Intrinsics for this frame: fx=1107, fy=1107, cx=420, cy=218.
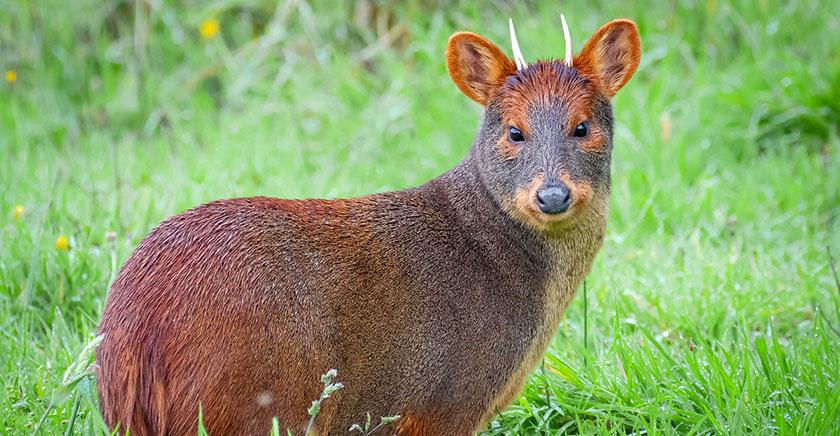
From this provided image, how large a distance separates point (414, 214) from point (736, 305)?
1749 millimetres

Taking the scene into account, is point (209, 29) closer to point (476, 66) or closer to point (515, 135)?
point (476, 66)

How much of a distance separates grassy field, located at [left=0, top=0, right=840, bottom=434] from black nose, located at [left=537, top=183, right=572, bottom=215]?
72cm

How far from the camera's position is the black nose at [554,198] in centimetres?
371

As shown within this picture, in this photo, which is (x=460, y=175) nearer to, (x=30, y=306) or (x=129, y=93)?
(x=30, y=306)

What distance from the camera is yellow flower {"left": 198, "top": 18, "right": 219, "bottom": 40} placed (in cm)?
818

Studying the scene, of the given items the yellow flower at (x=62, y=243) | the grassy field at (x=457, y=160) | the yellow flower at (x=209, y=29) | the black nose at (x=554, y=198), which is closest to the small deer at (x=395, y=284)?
the black nose at (x=554, y=198)

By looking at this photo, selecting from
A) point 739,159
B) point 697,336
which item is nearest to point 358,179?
point 739,159

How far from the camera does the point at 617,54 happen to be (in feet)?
14.0

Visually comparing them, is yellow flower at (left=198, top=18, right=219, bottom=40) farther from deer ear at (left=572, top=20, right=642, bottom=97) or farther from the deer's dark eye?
the deer's dark eye

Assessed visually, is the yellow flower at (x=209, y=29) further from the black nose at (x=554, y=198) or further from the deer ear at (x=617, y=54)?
the black nose at (x=554, y=198)

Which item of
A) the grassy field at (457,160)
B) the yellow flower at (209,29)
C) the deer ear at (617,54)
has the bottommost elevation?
the grassy field at (457,160)

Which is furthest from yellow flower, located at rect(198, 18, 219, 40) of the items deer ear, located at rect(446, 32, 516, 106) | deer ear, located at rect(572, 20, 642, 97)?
deer ear, located at rect(572, 20, 642, 97)

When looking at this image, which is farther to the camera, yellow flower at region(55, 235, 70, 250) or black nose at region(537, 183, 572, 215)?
yellow flower at region(55, 235, 70, 250)

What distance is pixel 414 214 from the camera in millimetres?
3885
